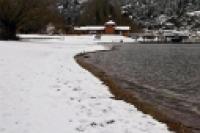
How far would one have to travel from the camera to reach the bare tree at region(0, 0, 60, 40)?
77.9 metres

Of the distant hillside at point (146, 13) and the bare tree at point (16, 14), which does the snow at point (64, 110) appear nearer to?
the bare tree at point (16, 14)

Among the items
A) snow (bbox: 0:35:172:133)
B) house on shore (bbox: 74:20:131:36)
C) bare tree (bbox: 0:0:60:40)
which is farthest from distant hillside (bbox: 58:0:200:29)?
snow (bbox: 0:35:172:133)

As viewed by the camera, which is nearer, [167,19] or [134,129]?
[134,129]

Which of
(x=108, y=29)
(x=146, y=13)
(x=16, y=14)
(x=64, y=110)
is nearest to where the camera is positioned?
(x=64, y=110)

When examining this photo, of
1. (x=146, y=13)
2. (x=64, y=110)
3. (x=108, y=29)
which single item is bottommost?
(x=108, y=29)

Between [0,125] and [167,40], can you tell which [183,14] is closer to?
[167,40]

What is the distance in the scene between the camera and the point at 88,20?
589 ft

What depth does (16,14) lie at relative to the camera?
78.5 m

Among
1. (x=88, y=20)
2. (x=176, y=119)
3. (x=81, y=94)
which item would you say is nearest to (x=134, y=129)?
(x=176, y=119)

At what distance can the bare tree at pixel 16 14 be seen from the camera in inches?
3068

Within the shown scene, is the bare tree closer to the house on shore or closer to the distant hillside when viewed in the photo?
the house on shore

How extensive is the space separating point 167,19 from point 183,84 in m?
157

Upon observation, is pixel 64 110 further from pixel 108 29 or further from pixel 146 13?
pixel 146 13

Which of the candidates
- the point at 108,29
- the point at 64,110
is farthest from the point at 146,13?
the point at 64,110
